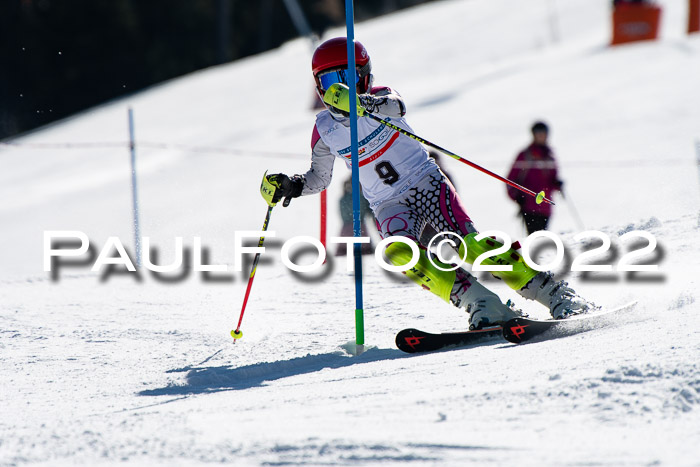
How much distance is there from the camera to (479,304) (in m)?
4.34

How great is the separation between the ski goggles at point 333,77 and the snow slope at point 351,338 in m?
1.36

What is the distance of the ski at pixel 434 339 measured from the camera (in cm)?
426

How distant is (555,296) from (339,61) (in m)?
1.57

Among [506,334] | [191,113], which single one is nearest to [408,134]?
[506,334]

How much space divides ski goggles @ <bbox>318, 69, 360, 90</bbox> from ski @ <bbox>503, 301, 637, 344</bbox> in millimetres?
1489

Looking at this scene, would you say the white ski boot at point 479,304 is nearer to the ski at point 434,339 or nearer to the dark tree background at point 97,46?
the ski at point 434,339

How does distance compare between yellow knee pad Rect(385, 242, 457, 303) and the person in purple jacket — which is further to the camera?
the person in purple jacket

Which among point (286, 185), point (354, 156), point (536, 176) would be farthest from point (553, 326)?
point (536, 176)

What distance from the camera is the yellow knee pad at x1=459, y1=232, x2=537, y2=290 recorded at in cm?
440

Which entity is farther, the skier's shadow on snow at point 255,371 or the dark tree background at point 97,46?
the dark tree background at point 97,46

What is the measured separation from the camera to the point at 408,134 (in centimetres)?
458

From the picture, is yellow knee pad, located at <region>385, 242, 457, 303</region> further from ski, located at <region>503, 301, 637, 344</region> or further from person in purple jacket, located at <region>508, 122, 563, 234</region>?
person in purple jacket, located at <region>508, 122, 563, 234</region>

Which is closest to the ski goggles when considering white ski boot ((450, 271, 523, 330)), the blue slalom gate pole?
the blue slalom gate pole

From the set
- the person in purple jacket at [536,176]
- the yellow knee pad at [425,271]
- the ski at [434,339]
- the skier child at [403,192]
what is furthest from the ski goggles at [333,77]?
the person in purple jacket at [536,176]
